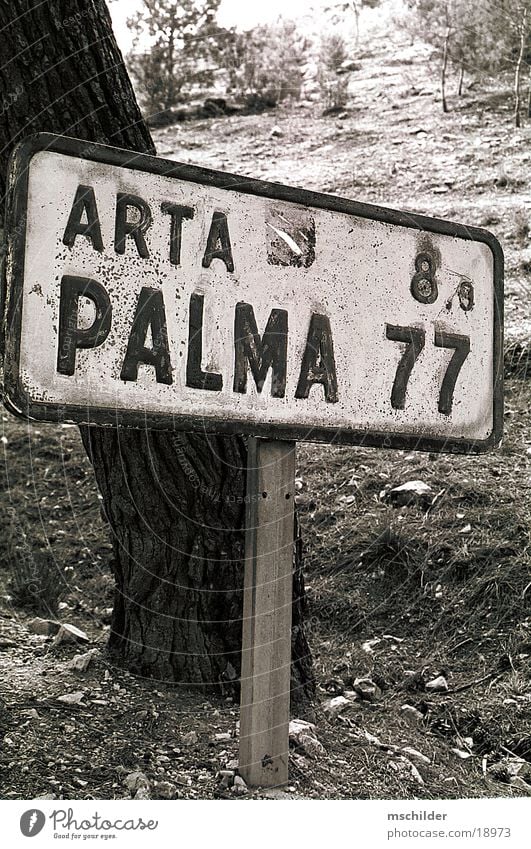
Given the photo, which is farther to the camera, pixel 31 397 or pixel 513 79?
pixel 513 79

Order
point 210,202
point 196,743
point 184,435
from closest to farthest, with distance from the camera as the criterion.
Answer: point 210,202 → point 196,743 → point 184,435

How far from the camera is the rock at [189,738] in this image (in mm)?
1883

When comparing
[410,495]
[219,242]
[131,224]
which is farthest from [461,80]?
[131,224]

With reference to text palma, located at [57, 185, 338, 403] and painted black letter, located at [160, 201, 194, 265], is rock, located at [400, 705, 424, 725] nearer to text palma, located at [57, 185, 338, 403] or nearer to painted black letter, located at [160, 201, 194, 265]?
text palma, located at [57, 185, 338, 403]

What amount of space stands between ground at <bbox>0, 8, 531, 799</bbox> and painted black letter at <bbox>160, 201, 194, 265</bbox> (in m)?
1.01

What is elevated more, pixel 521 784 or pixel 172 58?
pixel 172 58

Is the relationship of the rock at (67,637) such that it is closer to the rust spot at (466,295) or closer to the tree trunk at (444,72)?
the rust spot at (466,295)

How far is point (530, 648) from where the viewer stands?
2365 millimetres

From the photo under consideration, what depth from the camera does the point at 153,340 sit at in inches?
55.4

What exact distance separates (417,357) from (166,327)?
0.53m

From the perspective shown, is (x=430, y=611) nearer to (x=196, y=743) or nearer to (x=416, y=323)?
(x=196, y=743)

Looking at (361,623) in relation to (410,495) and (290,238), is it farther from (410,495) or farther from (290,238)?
(290,238)

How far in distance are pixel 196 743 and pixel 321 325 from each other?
0.98m
